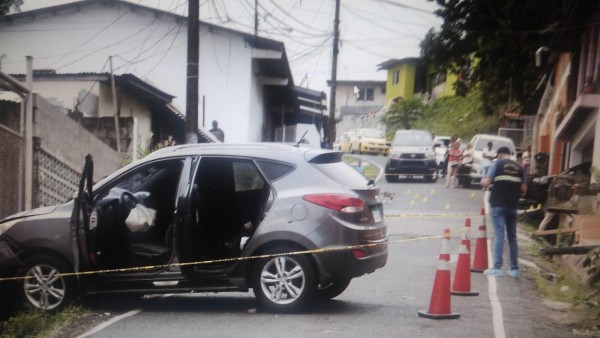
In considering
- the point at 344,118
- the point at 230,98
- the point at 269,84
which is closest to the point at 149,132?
the point at 230,98

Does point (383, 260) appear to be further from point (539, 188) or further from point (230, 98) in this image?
point (230, 98)

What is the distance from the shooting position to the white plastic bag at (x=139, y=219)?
814 cm

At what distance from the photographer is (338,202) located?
297 inches

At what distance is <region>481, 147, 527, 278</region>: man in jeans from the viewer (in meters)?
10.5

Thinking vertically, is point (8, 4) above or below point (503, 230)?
above

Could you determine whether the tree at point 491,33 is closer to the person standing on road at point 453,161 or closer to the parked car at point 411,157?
the person standing on road at point 453,161

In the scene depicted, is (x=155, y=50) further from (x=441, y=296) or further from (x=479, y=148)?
(x=441, y=296)

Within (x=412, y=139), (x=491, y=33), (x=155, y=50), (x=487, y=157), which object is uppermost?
(x=155, y=50)

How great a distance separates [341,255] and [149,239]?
7.47 ft

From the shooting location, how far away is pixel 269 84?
28.0m

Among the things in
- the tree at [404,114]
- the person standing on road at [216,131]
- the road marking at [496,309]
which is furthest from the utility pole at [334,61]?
the road marking at [496,309]

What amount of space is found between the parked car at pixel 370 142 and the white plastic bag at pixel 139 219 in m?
33.0

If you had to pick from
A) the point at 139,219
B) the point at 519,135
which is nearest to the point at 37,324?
the point at 139,219

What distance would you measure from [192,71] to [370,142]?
2861 centimetres
